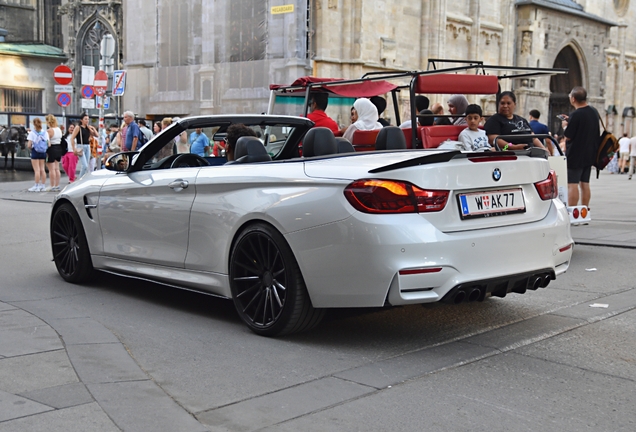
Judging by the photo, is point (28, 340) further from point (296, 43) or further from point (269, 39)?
point (269, 39)

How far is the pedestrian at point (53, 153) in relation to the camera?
69.2ft

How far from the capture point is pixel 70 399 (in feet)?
13.3

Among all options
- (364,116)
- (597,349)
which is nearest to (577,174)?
(364,116)

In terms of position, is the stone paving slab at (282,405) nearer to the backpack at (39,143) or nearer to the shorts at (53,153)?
the shorts at (53,153)

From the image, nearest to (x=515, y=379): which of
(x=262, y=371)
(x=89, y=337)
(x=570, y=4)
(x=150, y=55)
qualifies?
(x=262, y=371)

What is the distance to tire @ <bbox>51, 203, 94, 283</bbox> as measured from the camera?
7414mm

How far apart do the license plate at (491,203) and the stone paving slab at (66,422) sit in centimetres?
244

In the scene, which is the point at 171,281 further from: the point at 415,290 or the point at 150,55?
the point at 150,55

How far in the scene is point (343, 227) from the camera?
501cm

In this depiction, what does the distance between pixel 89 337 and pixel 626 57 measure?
178ft

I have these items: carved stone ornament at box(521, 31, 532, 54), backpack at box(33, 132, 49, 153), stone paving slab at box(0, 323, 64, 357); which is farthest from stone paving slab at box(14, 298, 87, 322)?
carved stone ornament at box(521, 31, 532, 54)

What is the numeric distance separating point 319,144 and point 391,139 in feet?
2.75

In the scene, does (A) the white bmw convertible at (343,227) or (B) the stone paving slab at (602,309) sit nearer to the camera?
(A) the white bmw convertible at (343,227)

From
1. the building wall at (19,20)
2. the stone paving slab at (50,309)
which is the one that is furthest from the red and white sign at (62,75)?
the building wall at (19,20)
